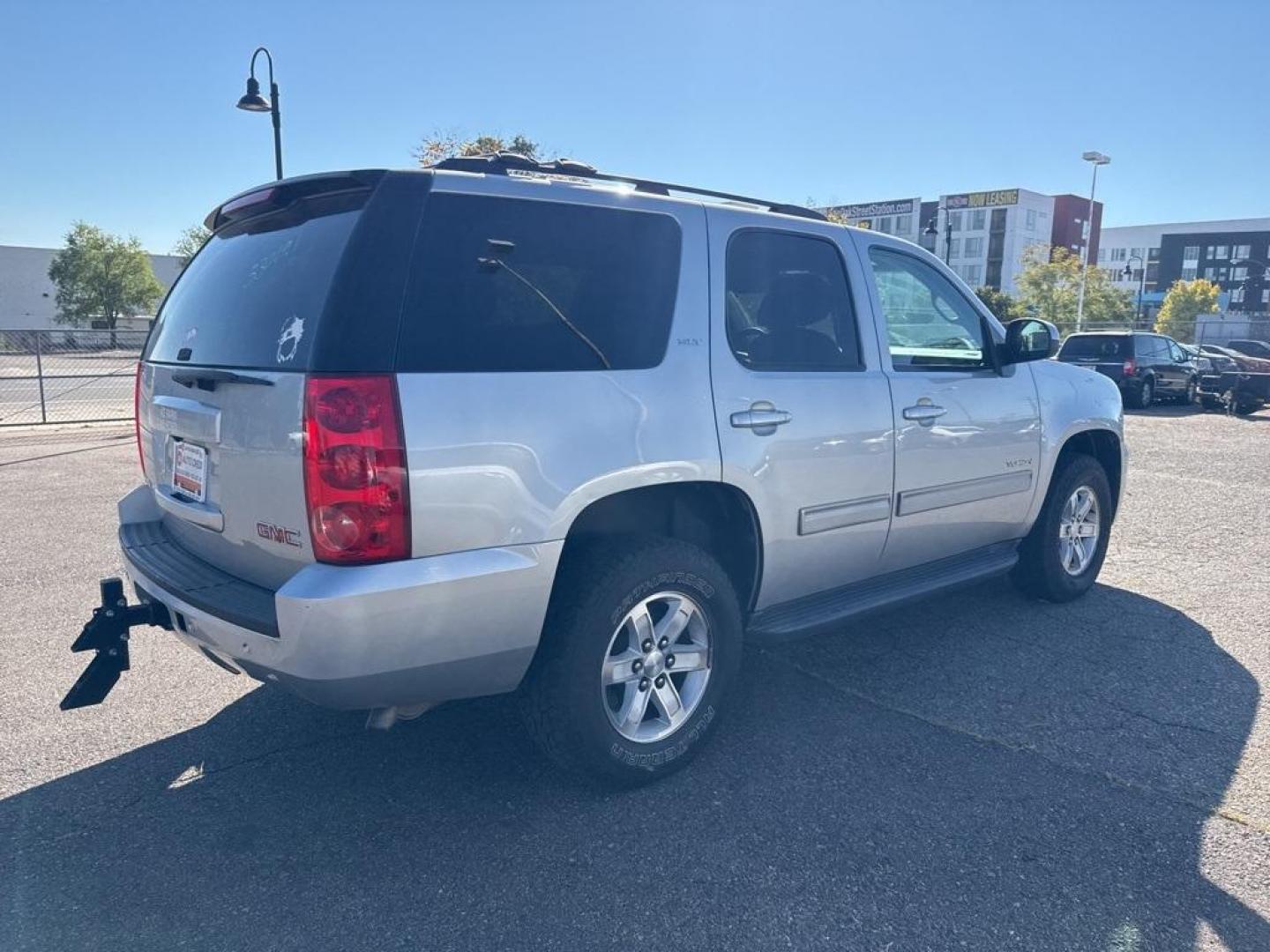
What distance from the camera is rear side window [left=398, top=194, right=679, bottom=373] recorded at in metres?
2.68

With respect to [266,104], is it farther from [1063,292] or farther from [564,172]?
[1063,292]

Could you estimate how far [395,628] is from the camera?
253 cm


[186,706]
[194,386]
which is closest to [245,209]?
[194,386]

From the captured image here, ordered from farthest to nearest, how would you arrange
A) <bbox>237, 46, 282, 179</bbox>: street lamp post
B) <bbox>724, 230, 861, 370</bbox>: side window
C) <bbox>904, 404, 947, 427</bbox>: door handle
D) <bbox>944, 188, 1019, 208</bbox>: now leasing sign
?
<bbox>944, 188, 1019, 208</bbox>: now leasing sign → <bbox>237, 46, 282, 179</bbox>: street lamp post → <bbox>904, 404, 947, 427</bbox>: door handle → <bbox>724, 230, 861, 370</bbox>: side window

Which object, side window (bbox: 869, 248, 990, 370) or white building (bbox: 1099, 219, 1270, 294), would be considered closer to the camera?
side window (bbox: 869, 248, 990, 370)

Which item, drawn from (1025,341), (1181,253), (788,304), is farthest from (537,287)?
(1181,253)

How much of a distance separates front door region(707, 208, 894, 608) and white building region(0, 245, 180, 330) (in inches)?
2691

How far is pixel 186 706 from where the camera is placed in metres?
3.88

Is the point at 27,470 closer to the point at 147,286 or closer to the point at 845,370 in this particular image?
the point at 845,370

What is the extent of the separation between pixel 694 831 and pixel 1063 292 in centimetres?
6117

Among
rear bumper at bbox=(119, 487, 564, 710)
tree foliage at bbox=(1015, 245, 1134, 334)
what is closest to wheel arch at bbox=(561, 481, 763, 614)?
rear bumper at bbox=(119, 487, 564, 710)

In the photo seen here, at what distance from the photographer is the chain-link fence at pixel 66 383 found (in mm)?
14789

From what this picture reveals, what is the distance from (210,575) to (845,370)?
8.35 feet

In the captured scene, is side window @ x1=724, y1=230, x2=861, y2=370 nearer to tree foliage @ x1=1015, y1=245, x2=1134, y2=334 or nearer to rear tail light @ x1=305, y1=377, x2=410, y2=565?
rear tail light @ x1=305, y1=377, x2=410, y2=565
